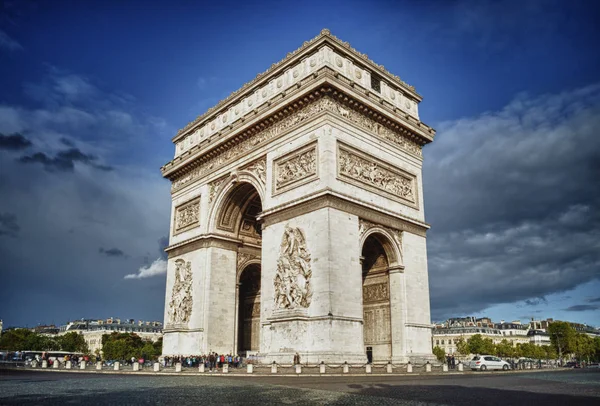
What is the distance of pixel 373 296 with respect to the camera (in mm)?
23812

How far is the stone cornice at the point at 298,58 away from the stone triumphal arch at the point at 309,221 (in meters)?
0.07

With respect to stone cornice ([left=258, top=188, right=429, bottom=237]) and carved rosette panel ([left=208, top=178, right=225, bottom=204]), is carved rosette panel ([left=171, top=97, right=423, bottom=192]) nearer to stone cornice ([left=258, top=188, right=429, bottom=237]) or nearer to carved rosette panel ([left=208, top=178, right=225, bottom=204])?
carved rosette panel ([left=208, top=178, right=225, bottom=204])

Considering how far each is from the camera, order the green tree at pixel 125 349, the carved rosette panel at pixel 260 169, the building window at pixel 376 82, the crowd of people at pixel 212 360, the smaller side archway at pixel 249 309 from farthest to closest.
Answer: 1. the green tree at pixel 125 349
2. the smaller side archway at pixel 249 309
3. the building window at pixel 376 82
4. the carved rosette panel at pixel 260 169
5. the crowd of people at pixel 212 360

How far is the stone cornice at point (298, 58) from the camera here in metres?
22.4

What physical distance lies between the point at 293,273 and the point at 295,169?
4558 mm

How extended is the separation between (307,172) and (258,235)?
8524 millimetres

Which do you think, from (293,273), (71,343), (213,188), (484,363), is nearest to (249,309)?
(213,188)

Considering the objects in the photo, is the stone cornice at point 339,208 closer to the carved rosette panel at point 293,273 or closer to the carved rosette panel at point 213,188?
the carved rosette panel at point 293,273

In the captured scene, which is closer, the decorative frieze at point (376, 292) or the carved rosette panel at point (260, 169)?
the decorative frieze at point (376, 292)

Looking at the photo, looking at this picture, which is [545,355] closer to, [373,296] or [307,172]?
[373,296]

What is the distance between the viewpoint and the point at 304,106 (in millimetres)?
22281

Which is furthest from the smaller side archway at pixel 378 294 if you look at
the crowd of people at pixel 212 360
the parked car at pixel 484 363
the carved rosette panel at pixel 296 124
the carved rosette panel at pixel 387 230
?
the parked car at pixel 484 363

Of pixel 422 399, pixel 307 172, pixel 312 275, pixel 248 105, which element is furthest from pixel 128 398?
pixel 248 105

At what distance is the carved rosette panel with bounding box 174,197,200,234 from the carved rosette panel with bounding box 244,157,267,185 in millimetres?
5140
